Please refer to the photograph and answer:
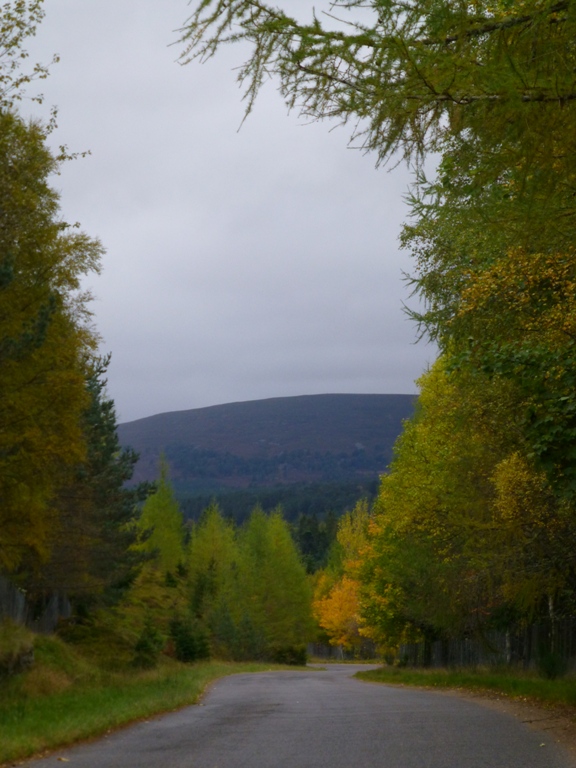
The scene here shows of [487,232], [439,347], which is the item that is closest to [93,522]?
[439,347]

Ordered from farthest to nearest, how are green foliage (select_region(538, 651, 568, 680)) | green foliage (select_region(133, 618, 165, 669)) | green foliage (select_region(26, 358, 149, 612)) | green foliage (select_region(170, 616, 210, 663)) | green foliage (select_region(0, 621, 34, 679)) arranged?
green foliage (select_region(170, 616, 210, 663)) → green foliage (select_region(133, 618, 165, 669)) → green foliage (select_region(26, 358, 149, 612)) → green foliage (select_region(538, 651, 568, 680)) → green foliage (select_region(0, 621, 34, 679))

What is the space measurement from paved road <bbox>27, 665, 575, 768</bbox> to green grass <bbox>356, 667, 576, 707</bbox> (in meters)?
1.99

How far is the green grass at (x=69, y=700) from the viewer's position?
12642 mm

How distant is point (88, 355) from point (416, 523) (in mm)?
10657

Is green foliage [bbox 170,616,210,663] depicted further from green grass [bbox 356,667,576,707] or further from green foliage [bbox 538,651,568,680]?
green foliage [bbox 538,651,568,680]

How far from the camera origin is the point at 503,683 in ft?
73.6

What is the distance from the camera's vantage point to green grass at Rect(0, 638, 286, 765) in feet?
41.5

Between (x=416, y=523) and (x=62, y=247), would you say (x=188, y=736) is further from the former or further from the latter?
(x=416, y=523)

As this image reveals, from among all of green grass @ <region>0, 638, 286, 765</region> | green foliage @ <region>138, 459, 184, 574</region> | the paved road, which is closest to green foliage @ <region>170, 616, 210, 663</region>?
green grass @ <region>0, 638, 286, 765</region>

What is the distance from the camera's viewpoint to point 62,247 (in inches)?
836

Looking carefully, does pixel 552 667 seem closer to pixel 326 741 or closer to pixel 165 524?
pixel 326 741

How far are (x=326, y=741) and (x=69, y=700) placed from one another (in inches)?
403

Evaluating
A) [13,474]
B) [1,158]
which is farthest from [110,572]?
[1,158]

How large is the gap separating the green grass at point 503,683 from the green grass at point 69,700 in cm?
728
